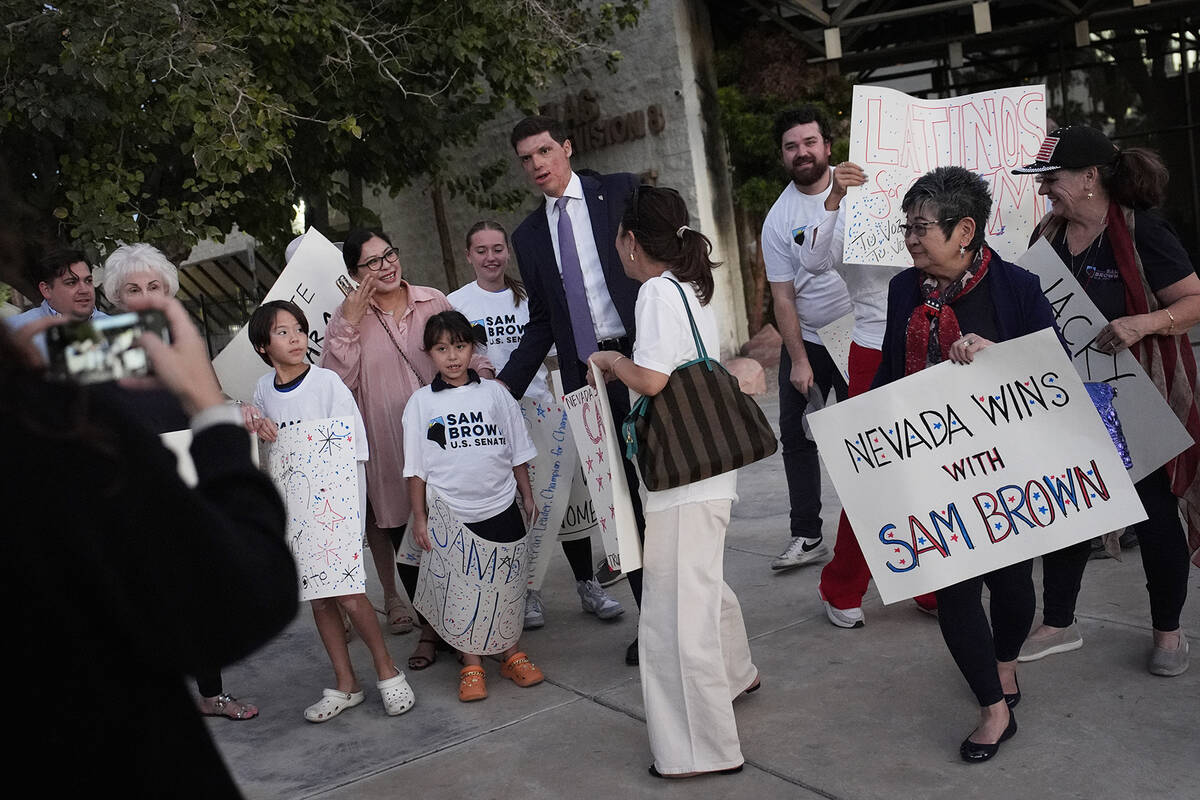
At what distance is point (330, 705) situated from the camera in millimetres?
4195

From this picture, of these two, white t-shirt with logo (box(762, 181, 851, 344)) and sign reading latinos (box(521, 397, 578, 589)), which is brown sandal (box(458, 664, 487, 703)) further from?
white t-shirt with logo (box(762, 181, 851, 344))

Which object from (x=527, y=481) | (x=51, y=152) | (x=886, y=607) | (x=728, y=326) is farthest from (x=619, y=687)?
(x=728, y=326)

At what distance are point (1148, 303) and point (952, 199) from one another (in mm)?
859

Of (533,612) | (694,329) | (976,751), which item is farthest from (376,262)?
(976,751)

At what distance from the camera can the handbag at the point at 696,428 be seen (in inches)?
128

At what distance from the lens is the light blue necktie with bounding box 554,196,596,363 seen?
14.0 ft

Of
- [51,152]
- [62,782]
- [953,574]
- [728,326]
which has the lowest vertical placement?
[728,326]

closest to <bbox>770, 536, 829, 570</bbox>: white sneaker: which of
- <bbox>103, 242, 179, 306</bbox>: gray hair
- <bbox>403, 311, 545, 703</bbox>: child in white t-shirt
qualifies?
<bbox>403, 311, 545, 703</bbox>: child in white t-shirt

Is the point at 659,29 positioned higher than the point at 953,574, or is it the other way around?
the point at 659,29

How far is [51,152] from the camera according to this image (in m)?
8.38

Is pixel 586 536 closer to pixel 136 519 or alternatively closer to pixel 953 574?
pixel 953 574

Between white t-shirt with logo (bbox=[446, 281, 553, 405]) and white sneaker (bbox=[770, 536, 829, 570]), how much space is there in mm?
1281

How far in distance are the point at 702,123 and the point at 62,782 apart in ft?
41.0

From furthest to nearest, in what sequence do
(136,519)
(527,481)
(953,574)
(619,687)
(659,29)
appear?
(659,29) < (527,481) < (619,687) < (953,574) < (136,519)
